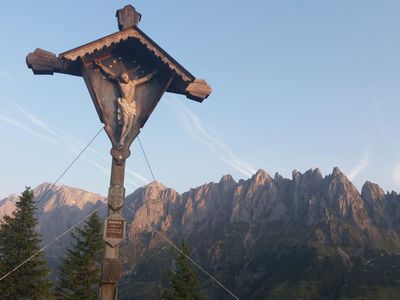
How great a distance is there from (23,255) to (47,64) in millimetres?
39002

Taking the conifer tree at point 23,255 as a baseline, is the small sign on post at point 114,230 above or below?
below

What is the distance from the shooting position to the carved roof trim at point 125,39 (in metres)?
7.91

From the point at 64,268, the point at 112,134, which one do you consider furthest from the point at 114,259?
the point at 64,268

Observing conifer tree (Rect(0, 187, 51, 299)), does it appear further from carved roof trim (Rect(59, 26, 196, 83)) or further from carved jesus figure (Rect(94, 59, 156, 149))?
carved roof trim (Rect(59, 26, 196, 83))

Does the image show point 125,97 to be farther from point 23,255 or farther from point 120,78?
point 23,255

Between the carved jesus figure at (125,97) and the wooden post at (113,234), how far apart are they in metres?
0.61

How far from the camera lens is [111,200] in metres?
7.52

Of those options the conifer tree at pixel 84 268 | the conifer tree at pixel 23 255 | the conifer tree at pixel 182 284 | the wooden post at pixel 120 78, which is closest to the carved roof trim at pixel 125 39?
the wooden post at pixel 120 78

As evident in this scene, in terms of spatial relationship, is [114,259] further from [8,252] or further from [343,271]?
[343,271]

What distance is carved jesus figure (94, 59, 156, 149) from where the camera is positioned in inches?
315

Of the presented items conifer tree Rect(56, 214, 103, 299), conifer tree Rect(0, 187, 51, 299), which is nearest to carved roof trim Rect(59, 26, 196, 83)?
conifer tree Rect(0, 187, 51, 299)

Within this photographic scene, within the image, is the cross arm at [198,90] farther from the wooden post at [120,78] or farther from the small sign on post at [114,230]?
the small sign on post at [114,230]

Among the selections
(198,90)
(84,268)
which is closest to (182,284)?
(84,268)

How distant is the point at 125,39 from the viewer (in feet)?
27.3
